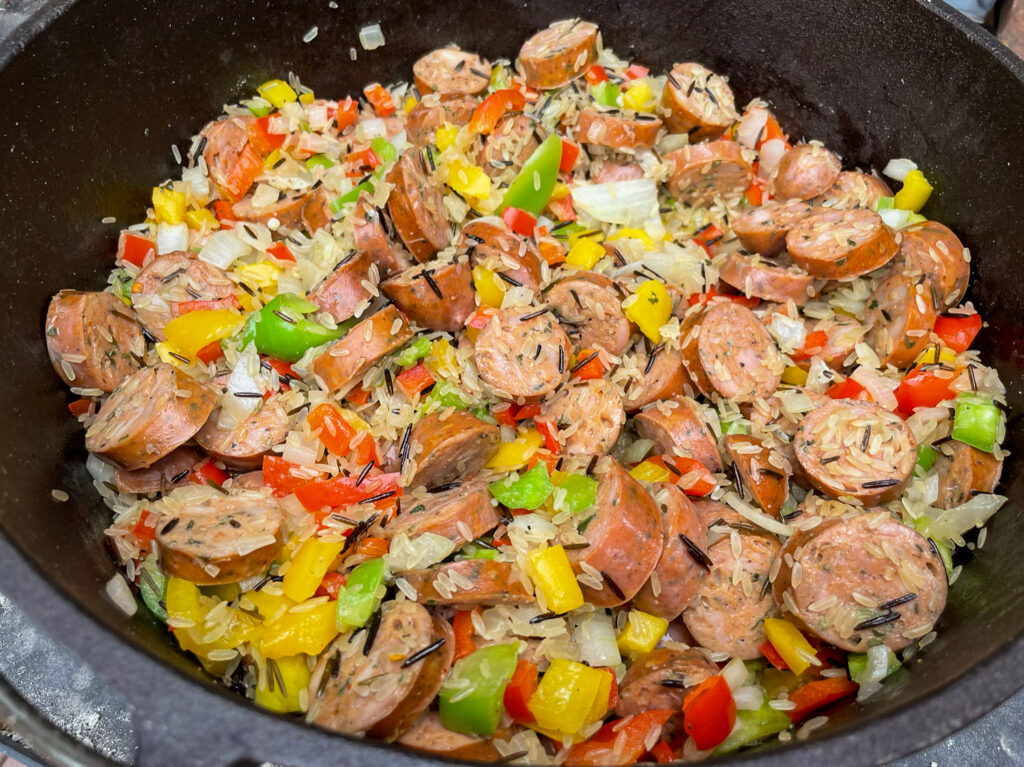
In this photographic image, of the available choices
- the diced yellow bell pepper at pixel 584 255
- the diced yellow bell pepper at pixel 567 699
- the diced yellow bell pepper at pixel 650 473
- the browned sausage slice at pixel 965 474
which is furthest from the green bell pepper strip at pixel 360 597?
the browned sausage slice at pixel 965 474

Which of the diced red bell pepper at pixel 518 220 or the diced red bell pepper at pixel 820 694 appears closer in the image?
the diced red bell pepper at pixel 820 694

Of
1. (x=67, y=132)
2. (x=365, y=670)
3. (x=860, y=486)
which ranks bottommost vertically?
(x=860, y=486)

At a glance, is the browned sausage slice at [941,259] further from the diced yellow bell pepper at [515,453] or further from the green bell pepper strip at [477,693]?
the green bell pepper strip at [477,693]

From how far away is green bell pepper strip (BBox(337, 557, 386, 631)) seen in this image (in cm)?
251

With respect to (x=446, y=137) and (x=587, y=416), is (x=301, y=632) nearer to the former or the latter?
(x=587, y=416)

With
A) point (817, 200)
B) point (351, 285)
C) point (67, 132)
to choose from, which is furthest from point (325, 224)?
point (817, 200)

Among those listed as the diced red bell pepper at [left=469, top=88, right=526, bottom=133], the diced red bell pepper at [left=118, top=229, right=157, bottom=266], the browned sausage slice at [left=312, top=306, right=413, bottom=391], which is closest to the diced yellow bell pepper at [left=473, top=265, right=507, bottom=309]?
the browned sausage slice at [left=312, top=306, right=413, bottom=391]

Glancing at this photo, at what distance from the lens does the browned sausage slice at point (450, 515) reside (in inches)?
105

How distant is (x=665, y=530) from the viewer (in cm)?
277

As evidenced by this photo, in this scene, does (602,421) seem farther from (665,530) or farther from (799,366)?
(799,366)

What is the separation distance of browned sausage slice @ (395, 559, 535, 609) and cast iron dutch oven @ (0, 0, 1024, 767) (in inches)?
29.2

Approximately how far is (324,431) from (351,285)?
0.68 meters

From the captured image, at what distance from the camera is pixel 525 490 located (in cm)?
289

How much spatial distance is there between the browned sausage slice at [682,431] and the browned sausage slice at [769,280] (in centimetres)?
74
